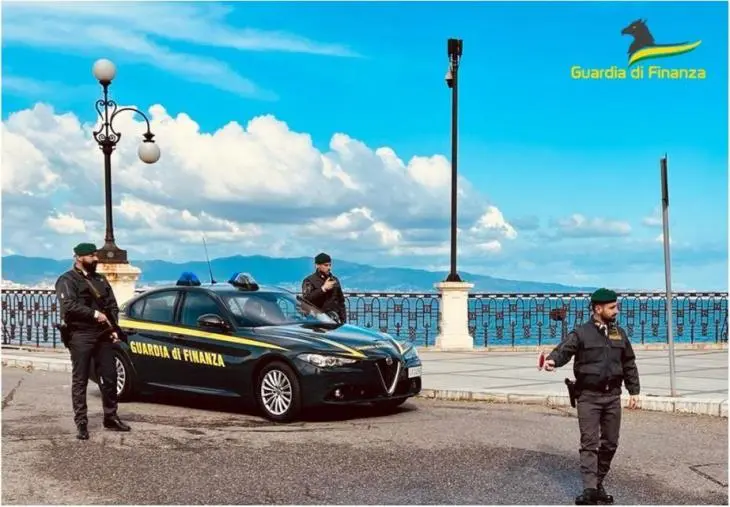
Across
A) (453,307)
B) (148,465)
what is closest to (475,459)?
(148,465)

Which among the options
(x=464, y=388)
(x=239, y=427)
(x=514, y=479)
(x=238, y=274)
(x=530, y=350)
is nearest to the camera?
(x=514, y=479)

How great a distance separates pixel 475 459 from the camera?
8.00 metres

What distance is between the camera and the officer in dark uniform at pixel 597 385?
649cm

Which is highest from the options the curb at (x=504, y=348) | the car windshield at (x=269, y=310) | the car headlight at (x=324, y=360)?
the car windshield at (x=269, y=310)

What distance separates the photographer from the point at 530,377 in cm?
1396

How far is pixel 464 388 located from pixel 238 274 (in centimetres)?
327

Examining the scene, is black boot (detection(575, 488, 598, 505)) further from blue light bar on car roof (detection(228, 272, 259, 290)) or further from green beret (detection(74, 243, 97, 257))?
blue light bar on car roof (detection(228, 272, 259, 290))

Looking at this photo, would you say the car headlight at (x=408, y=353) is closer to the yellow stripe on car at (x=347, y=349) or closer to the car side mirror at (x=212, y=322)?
the yellow stripe on car at (x=347, y=349)

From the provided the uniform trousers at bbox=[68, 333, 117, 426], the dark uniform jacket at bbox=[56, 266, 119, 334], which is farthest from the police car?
the dark uniform jacket at bbox=[56, 266, 119, 334]

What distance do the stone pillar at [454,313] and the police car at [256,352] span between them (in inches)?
343

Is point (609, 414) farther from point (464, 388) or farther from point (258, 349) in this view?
point (464, 388)

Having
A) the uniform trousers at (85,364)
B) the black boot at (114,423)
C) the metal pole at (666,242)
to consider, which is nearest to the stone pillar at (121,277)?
the black boot at (114,423)

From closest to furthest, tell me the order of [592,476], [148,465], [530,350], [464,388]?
1. [592,476]
2. [148,465]
3. [464,388]
4. [530,350]

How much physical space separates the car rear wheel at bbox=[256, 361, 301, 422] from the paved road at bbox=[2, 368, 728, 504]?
0.62ft
